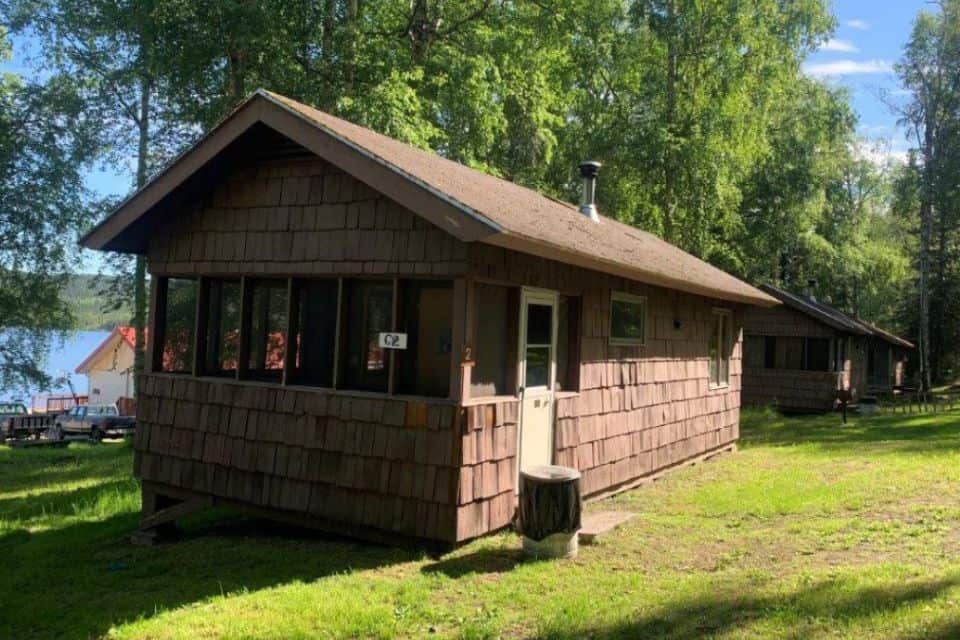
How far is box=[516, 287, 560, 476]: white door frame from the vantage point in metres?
6.72

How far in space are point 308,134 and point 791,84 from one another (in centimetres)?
2062

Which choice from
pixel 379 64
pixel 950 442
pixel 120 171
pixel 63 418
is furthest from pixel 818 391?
pixel 63 418

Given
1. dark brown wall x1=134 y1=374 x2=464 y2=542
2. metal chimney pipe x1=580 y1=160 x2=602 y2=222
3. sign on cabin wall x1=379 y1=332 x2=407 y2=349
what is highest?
metal chimney pipe x1=580 y1=160 x2=602 y2=222

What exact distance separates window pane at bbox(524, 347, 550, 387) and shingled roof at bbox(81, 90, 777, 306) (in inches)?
37.6

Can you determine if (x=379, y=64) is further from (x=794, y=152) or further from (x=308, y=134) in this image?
(x=794, y=152)

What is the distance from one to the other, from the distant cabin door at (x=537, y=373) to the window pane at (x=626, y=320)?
1.37 meters

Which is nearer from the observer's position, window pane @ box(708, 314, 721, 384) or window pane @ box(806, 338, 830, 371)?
window pane @ box(708, 314, 721, 384)

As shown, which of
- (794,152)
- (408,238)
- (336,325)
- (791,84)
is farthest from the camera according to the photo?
(794,152)

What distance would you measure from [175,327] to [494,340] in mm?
9509

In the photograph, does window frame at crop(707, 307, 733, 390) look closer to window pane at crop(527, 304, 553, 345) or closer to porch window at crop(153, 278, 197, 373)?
window pane at crop(527, 304, 553, 345)

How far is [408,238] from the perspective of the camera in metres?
6.23

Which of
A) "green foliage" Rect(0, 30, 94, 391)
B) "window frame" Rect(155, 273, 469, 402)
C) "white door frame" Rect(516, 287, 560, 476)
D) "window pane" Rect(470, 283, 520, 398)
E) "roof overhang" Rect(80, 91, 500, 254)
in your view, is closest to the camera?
"roof overhang" Rect(80, 91, 500, 254)

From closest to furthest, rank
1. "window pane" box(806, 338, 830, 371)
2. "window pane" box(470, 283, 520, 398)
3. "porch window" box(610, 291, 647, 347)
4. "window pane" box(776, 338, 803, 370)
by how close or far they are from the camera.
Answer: "window pane" box(470, 283, 520, 398)
"porch window" box(610, 291, 647, 347)
"window pane" box(806, 338, 830, 371)
"window pane" box(776, 338, 803, 370)

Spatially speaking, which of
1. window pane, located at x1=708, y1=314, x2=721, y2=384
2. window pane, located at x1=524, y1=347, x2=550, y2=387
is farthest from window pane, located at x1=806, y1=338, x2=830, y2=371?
window pane, located at x1=524, y1=347, x2=550, y2=387
